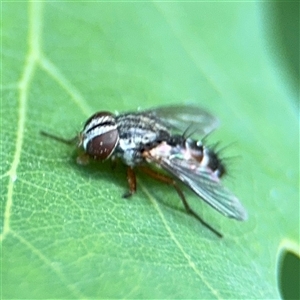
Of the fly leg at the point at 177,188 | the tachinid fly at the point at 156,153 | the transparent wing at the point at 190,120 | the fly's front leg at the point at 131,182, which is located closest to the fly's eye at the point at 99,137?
the tachinid fly at the point at 156,153

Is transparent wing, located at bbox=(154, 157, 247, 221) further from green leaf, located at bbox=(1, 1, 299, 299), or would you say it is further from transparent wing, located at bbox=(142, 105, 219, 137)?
transparent wing, located at bbox=(142, 105, 219, 137)

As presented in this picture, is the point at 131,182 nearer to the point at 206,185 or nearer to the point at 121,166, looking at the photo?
the point at 121,166

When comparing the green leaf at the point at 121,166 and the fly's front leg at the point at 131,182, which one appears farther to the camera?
the fly's front leg at the point at 131,182

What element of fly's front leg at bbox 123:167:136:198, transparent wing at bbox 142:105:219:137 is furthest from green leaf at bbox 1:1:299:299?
transparent wing at bbox 142:105:219:137

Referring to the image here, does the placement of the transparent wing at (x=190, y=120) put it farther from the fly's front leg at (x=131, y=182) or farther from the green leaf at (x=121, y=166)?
the fly's front leg at (x=131, y=182)

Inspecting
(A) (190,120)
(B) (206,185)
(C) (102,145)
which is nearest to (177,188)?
(B) (206,185)

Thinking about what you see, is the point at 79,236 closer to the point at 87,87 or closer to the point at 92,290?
the point at 92,290
